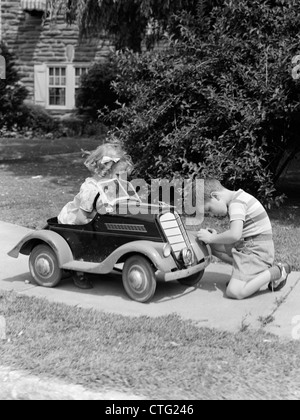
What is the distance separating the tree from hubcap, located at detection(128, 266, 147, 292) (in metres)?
6.66

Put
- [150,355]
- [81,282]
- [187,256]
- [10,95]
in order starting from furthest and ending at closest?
[10,95] → [81,282] → [187,256] → [150,355]

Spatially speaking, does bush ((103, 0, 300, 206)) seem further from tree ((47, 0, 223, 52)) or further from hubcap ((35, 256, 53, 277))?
hubcap ((35, 256, 53, 277))

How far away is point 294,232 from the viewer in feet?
24.4

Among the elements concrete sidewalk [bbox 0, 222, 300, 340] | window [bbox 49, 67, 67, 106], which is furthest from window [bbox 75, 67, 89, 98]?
concrete sidewalk [bbox 0, 222, 300, 340]

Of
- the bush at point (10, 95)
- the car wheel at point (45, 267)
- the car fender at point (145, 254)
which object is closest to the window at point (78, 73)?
the bush at point (10, 95)

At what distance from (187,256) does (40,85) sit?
66.9 feet

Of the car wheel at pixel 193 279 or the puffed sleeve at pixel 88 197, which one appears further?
the car wheel at pixel 193 279

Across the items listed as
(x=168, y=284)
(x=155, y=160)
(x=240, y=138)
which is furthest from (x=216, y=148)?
(x=168, y=284)

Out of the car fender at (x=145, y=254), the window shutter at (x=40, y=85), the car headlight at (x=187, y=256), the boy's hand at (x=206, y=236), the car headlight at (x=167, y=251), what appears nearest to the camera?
the car fender at (x=145, y=254)

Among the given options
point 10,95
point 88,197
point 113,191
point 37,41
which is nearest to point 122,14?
point 113,191

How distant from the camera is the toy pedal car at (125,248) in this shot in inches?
195

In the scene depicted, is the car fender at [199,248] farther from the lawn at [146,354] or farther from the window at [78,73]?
the window at [78,73]

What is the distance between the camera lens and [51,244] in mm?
5246

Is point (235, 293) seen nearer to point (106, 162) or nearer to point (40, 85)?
point (106, 162)
